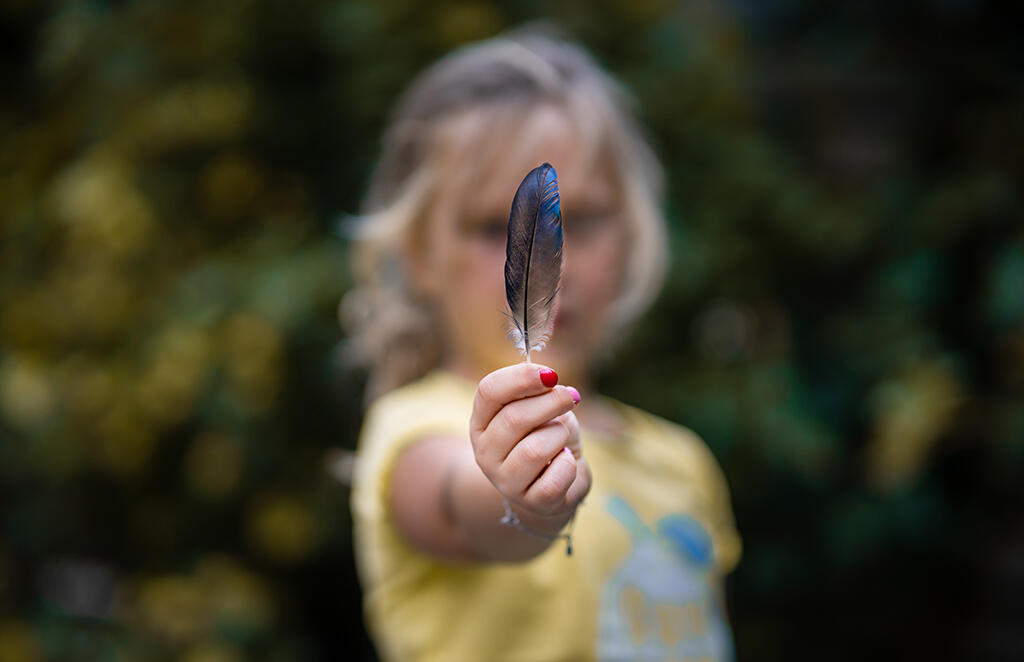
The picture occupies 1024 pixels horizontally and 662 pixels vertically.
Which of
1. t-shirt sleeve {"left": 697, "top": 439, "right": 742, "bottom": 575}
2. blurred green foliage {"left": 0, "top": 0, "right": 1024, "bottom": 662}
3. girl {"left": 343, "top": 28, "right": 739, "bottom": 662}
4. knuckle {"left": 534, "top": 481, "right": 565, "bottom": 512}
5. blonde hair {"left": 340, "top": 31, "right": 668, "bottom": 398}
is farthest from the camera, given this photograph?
blurred green foliage {"left": 0, "top": 0, "right": 1024, "bottom": 662}

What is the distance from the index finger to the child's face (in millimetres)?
407

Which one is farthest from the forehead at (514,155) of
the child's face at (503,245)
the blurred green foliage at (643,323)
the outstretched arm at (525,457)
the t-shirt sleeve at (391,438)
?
the blurred green foliage at (643,323)

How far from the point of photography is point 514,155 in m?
1.04

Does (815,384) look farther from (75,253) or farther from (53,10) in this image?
(53,10)

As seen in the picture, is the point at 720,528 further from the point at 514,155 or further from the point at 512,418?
the point at 512,418

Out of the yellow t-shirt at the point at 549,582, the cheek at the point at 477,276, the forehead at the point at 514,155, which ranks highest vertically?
the forehead at the point at 514,155

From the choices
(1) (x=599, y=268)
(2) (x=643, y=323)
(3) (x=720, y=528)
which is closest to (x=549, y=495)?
(1) (x=599, y=268)

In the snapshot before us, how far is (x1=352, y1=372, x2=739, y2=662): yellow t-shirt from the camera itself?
3.26 feet

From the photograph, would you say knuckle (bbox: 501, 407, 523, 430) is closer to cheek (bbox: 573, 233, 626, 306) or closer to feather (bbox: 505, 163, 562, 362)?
feather (bbox: 505, 163, 562, 362)

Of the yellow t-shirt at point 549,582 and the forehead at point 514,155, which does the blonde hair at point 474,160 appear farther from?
the yellow t-shirt at point 549,582

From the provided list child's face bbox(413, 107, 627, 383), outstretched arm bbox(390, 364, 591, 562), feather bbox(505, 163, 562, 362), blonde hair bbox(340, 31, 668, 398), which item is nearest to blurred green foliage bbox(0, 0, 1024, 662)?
blonde hair bbox(340, 31, 668, 398)

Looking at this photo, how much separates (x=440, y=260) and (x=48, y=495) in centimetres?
164

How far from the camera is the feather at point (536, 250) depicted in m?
0.59

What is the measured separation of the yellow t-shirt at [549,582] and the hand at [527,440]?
0.36 metres
